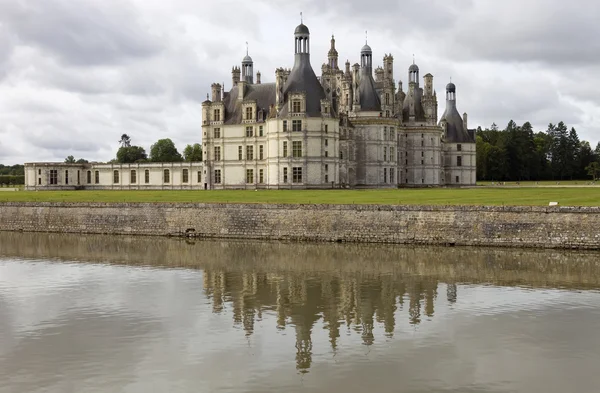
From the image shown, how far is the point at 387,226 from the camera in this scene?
116 feet

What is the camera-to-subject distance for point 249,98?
67438 mm

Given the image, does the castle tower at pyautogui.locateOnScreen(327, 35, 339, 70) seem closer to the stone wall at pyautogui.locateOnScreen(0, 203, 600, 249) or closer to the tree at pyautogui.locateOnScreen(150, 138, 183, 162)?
A: the stone wall at pyautogui.locateOnScreen(0, 203, 600, 249)

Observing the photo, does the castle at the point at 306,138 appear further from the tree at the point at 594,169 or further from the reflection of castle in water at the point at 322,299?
the tree at the point at 594,169

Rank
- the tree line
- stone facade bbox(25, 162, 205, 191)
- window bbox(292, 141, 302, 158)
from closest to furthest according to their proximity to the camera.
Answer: window bbox(292, 141, 302, 158), stone facade bbox(25, 162, 205, 191), the tree line

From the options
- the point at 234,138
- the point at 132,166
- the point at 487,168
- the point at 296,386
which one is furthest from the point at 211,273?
the point at 487,168

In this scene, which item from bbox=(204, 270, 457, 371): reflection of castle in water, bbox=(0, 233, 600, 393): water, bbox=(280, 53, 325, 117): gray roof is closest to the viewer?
bbox=(0, 233, 600, 393): water

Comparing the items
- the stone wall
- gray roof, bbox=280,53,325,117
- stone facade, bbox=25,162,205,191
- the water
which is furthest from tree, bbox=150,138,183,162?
the water

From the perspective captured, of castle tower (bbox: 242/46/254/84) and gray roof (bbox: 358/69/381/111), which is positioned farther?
castle tower (bbox: 242/46/254/84)

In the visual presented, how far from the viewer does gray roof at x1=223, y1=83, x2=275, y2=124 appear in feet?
219

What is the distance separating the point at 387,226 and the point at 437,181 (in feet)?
144

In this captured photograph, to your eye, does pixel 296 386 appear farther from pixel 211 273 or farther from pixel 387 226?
pixel 387 226

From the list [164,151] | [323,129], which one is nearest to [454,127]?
[323,129]

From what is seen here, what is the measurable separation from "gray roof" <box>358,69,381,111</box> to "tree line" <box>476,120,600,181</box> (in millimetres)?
40155

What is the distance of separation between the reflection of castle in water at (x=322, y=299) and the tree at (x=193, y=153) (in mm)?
83547
